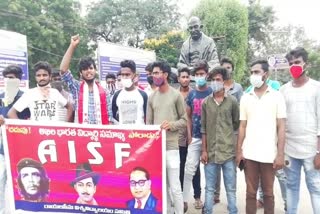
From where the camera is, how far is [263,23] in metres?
32.4

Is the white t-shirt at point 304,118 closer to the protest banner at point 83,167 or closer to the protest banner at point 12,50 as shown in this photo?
the protest banner at point 83,167

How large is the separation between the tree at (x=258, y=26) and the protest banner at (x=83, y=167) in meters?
28.9

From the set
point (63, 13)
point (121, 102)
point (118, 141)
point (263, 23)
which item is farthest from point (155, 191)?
point (263, 23)

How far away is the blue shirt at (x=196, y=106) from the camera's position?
15.4ft

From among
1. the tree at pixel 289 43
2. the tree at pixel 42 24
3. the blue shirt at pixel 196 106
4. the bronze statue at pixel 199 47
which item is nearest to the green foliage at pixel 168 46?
the tree at pixel 42 24

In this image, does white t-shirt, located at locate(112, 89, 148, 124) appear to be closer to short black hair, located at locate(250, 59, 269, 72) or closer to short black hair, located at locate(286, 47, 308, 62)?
short black hair, located at locate(250, 59, 269, 72)

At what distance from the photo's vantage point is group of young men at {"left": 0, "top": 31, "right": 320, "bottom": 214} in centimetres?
390

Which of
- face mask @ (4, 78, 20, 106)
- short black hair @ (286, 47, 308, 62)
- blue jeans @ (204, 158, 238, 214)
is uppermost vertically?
short black hair @ (286, 47, 308, 62)

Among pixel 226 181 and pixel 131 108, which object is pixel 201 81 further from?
pixel 226 181

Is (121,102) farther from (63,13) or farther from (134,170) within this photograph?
(63,13)

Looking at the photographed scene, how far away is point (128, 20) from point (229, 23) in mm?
11139

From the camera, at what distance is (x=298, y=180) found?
4.09 m

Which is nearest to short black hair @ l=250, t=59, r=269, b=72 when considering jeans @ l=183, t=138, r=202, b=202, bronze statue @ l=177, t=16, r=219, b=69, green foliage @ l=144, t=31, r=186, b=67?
jeans @ l=183, t=138, r=202, b=202

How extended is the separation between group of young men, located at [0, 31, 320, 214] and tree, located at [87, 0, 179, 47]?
2860 centimetres
